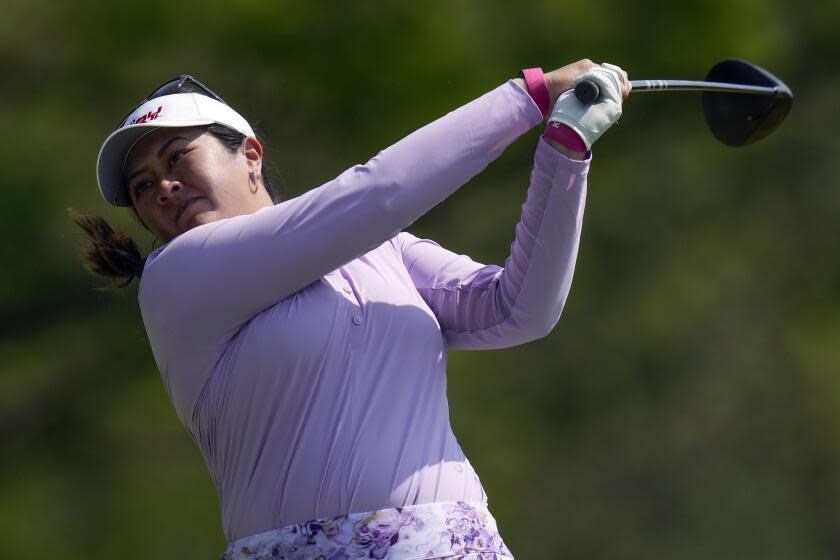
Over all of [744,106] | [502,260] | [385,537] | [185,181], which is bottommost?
[385,537]

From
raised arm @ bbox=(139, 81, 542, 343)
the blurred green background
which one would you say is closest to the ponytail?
raised arm @ bbox=(139, 81, 542, 343)

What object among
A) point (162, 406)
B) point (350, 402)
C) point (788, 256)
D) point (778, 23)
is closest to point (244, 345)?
point (350, 402)

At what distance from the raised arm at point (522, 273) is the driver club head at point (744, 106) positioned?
0.44 metres

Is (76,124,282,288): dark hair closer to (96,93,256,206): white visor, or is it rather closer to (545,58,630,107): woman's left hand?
(96,93,256,206): white visor

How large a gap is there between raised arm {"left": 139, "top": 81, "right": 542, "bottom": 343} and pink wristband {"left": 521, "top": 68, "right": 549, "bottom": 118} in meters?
0.01

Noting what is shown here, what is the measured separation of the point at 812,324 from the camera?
9.57 ft

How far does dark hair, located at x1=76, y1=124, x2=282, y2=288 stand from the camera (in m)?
1.71

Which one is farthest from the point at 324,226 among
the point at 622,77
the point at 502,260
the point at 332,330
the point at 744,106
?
the point at 502,260

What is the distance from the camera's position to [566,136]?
149 cm

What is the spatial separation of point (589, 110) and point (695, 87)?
303 mm

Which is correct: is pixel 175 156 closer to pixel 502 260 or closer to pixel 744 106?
pixel 744 106

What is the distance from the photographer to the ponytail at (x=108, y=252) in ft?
5.63

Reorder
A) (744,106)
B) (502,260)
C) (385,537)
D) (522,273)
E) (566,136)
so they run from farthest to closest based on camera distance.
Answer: (502,260) < (744,106) < (522,273) < (566,136) < (385,537)

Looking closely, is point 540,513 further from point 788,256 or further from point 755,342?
point 788,256
